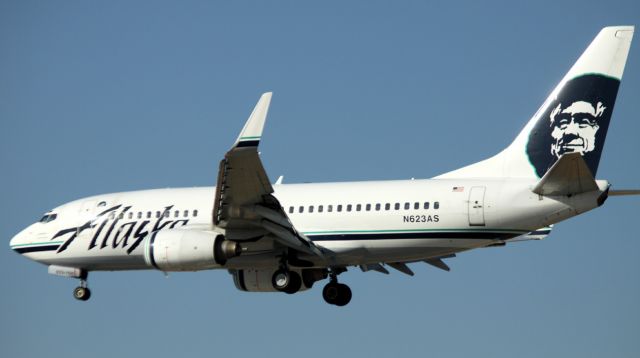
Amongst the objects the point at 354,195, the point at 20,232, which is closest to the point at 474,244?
the point at 354,195

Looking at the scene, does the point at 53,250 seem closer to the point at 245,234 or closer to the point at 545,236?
the point at 245,234

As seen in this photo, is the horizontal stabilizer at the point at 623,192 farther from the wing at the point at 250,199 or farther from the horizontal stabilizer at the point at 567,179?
the wing at the point at 250,199

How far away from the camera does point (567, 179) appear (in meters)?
32.4

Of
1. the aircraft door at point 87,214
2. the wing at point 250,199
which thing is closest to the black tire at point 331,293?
the wing at point 250,199

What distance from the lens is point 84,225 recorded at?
40.3 m

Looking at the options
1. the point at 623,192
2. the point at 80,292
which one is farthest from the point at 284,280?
the point at 623,192

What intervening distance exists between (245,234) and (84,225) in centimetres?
702

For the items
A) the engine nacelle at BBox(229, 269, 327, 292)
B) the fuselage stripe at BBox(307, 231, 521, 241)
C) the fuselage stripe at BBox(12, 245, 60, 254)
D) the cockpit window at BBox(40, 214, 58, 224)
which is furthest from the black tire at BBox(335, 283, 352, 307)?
the cockpit window at BBox(40, 214, 58, 224)

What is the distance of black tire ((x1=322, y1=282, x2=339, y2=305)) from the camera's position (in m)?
39.5

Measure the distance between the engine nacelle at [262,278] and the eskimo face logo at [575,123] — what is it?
333 inches

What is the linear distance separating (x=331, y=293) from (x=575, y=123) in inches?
395

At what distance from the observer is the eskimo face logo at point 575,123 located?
34.4 metres

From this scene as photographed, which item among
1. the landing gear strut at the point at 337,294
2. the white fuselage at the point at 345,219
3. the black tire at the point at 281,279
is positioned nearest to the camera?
the white fuselage at the point at 345,219

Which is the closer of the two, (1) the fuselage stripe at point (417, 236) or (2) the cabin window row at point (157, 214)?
(1) the fuselage stripe at point (417, 236)
